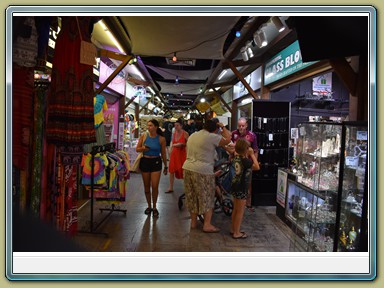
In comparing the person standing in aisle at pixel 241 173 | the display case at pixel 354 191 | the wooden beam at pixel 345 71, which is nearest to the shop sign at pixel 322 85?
the person standing in aisle at pixel 241 173

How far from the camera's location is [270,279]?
8.58 feet

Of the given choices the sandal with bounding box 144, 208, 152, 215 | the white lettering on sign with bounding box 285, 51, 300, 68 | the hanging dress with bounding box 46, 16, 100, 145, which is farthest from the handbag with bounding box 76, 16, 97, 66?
the white lettering on sign with bounding box 285, 51, 300, 68

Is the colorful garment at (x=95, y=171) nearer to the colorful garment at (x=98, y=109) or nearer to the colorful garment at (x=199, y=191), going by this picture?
the colorful garment at (x=98, y=109)

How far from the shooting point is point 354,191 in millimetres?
2904

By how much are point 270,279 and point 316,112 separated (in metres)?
6.87

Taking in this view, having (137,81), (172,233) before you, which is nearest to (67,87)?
(172,233)

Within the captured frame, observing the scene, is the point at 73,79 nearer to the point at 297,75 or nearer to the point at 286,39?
the point at 297,75

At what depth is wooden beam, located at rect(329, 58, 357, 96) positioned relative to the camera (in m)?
3.13

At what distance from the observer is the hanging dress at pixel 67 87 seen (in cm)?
287

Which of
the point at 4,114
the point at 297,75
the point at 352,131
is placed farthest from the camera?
the point at 297,75

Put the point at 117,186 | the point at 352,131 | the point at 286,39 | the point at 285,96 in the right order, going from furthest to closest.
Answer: the point at 285,96 < the point at 286,39 < the point at 117,186 < the point at 352,131

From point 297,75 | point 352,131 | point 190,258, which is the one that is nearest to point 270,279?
point 190,258

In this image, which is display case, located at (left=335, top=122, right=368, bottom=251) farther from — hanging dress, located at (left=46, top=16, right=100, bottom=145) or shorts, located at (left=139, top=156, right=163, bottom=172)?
shorts, located at (left=139, top=156, right=163, bottom=172)

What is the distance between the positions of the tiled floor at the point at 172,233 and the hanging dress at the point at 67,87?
1.46 meters
